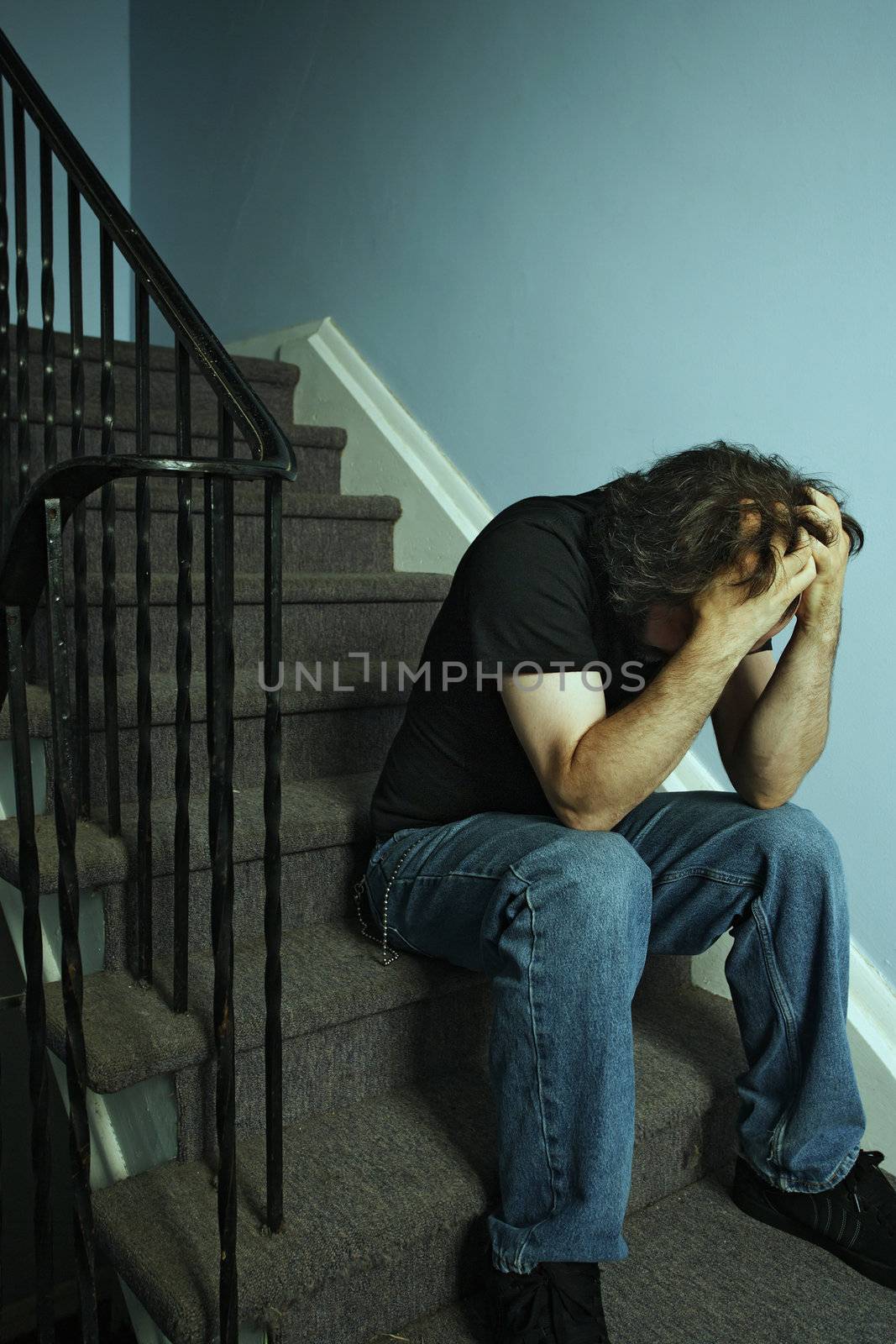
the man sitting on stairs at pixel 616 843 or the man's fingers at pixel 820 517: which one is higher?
the man's fingers at pixel 820 517

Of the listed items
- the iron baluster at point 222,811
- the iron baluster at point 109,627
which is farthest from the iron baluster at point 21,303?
the iron baluster at point 222,811

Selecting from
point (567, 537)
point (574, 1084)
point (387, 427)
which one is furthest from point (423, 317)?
point (574, 1084)

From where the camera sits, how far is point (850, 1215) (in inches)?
54.1

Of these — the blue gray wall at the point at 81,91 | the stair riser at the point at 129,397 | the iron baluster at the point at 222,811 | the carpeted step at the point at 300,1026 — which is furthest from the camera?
the blue gray wall at the point at 81,91

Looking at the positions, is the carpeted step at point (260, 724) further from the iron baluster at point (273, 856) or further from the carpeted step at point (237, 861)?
the iron baluster at point (273, 856)

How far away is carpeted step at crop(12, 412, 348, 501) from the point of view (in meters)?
2.13

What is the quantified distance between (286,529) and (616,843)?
1.20 m

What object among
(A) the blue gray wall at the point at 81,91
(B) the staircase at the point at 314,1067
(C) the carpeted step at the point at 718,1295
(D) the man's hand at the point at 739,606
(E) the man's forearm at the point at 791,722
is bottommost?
(C) the carpeted step at the point at 718,1295

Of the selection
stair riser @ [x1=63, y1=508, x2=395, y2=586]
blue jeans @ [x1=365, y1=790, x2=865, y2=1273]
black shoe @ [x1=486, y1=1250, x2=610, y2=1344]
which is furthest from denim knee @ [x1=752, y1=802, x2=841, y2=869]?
stair riser @ [x1=63, y1=508, x2=395, y2=586]

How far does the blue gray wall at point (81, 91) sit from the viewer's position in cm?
330

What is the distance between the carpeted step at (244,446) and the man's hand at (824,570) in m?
1.11

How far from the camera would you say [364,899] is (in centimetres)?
159

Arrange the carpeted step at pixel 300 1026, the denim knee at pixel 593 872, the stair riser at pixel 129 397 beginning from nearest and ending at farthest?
the denim knee at pixel 593 872 → the carpeted step at pixel 300 1026 → the stair riser at pixel 129 397

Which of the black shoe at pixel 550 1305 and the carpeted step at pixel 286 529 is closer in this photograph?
the black shoe at pixel 550 1305
